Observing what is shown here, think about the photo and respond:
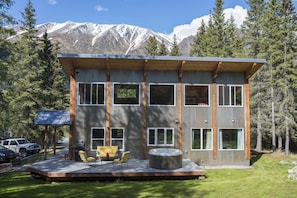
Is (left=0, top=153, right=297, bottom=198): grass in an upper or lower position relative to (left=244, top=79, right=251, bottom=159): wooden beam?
lower

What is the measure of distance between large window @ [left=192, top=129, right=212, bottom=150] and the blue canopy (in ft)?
23.5

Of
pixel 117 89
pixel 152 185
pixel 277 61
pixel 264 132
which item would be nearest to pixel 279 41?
pixel 277 61

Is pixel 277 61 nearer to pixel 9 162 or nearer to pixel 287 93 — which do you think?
pixel 287 93

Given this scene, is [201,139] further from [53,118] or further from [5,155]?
[5,155]

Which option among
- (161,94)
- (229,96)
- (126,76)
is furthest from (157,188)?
(229,96)

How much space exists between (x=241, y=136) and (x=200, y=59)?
5.23 metres

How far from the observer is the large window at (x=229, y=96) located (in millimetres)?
16906

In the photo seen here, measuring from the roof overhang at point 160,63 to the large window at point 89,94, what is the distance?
1028 millimetres

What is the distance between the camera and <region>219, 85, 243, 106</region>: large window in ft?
55.5

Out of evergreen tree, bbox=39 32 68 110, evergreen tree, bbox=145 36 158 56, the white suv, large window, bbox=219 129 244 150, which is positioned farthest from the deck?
evergreen tree, bbox=145 36 158 56

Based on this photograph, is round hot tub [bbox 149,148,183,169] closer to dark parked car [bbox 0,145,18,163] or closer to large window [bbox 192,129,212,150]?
large window [bbox 192,129,212,150]

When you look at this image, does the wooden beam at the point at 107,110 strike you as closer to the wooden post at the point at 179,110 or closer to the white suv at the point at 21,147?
the wooden post at the point at 179,110

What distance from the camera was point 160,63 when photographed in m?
16.0

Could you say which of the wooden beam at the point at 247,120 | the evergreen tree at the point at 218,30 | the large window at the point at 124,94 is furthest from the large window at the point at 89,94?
the evergreen tree at the point at 218,30
